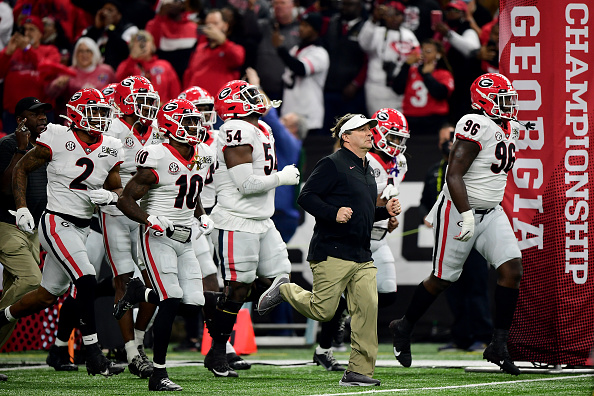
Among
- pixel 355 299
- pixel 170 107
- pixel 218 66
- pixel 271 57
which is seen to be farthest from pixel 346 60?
pixel 355 299

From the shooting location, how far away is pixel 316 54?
13102mm

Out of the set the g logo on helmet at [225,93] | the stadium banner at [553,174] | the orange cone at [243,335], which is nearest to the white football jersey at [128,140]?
the g logo on helmet at [225,93]

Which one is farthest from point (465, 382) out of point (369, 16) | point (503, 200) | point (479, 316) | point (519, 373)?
point (369, 16)

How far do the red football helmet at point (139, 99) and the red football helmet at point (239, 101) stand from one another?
0.69 m

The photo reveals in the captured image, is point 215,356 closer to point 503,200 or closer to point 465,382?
point 465,382

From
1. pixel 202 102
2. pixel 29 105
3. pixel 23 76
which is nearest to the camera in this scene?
pixel 29 105

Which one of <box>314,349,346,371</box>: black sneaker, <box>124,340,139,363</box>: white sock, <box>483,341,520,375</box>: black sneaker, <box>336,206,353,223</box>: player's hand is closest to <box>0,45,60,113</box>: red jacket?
<box>124,340,139,363</box>: white sock

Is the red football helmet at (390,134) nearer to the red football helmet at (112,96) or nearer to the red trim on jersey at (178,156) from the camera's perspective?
the red trim on jersey at (178,156)

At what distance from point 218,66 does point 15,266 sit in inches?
196

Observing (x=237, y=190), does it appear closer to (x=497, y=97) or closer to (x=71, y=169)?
(x=71, y=169)

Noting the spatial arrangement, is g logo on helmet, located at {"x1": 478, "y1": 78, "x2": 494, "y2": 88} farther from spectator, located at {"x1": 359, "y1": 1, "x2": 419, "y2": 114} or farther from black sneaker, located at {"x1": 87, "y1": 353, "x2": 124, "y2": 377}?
spectator, located at {"x1": 359, "y1": 1, "x2": 419, "y2": 114}

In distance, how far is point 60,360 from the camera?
9.45 meters

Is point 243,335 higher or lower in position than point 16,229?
lower

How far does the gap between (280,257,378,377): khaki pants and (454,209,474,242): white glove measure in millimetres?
1006
